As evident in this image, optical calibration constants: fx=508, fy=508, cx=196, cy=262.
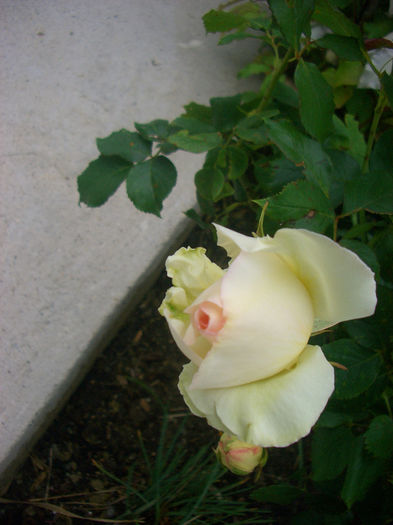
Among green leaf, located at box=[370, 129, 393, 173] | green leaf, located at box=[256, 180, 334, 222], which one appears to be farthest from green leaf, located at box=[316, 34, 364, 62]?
green leaf, located at box=[256, 180, 334, 222]

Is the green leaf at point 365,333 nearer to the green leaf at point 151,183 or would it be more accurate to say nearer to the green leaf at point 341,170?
the green leaf at point 341,170

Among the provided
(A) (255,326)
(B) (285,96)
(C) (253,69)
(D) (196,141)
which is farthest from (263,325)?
(C) (253,69)

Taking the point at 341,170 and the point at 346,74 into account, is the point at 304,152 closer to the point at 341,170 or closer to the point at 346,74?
the point at 341,170

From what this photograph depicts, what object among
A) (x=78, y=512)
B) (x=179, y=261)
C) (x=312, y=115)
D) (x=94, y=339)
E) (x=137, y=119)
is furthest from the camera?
(x=137, y=119)

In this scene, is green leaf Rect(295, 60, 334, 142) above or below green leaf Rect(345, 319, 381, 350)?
above

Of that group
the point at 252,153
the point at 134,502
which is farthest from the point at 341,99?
the point at 134,502

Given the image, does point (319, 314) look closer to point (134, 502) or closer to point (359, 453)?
point (359, 453)

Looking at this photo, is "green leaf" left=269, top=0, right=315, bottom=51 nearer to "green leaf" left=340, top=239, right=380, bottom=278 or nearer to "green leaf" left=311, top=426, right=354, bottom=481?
"green leaf" left=340, top=239, right=380, bottom=278
